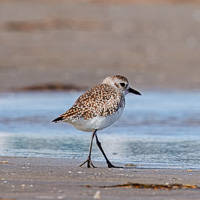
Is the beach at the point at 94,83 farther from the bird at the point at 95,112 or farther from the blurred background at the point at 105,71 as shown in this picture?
the bird at the point at 95,112

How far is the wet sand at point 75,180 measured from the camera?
20.5 ft

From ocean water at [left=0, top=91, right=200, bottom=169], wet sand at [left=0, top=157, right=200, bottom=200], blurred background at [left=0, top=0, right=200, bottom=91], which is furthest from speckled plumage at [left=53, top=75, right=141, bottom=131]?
blurred background at [left=0, top=0, right=200, bottom=91]

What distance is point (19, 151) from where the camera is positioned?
9.37m

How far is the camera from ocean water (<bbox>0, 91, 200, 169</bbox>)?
9211mm

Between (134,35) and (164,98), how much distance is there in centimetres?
676

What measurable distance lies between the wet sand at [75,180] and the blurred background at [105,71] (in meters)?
0.72

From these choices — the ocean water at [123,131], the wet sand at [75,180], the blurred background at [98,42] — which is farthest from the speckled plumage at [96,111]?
the blurred background at [98,42]

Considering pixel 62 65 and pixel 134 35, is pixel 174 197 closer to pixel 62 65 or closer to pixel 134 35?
pixel 62 65

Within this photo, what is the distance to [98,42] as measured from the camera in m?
20.6

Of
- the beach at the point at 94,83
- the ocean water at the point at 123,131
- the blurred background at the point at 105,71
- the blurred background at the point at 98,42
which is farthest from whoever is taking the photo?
the blurred background at the point at 98,42

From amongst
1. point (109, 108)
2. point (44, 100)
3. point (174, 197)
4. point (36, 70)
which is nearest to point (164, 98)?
point (44, 100)

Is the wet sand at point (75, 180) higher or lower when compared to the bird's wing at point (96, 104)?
lower

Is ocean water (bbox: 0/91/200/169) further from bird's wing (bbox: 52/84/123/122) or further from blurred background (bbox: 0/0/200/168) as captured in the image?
bird's wing (bbox: 52/84/123/122)

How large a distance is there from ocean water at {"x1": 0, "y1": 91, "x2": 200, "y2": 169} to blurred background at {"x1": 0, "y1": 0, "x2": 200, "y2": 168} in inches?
0.5
